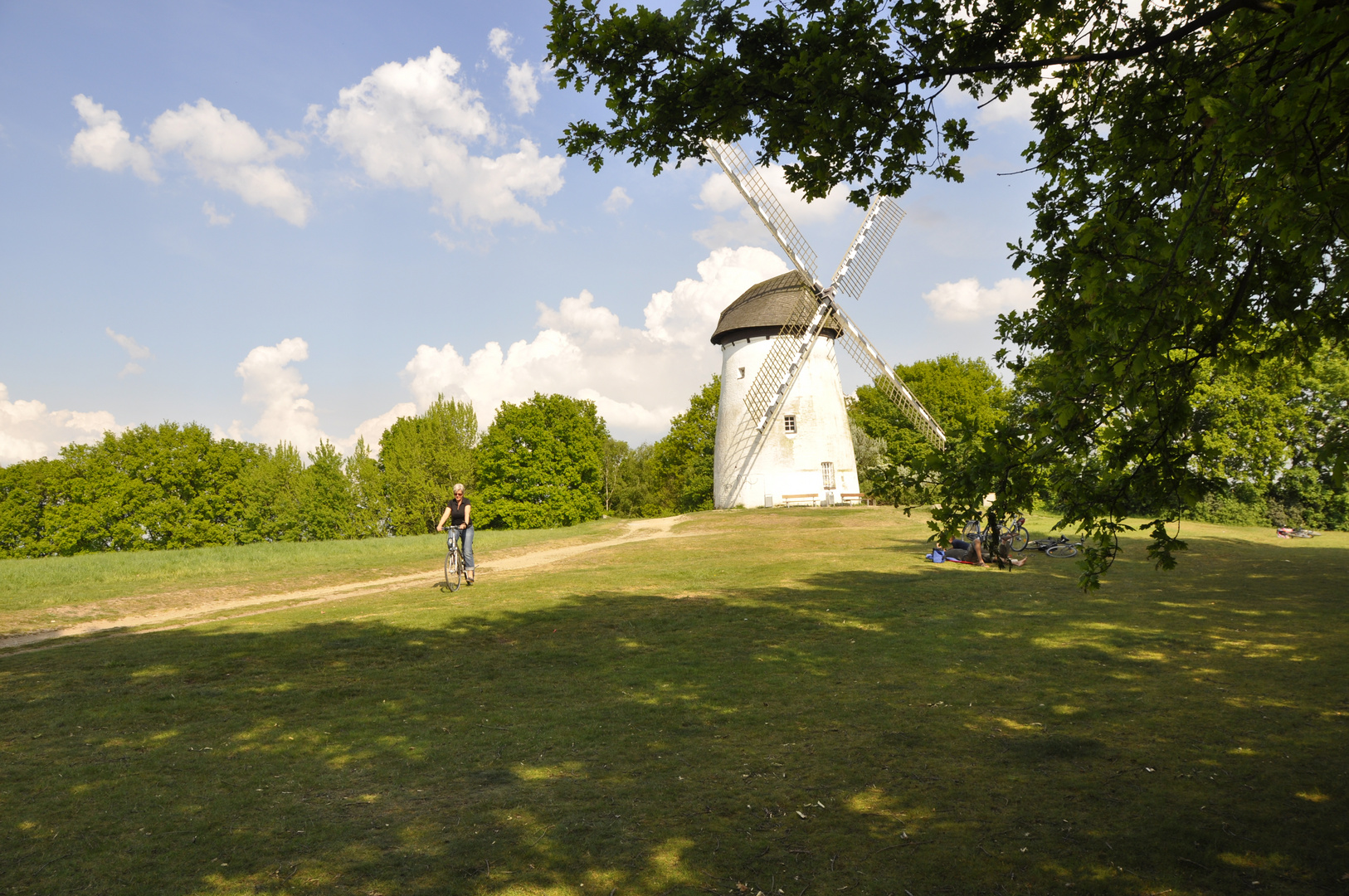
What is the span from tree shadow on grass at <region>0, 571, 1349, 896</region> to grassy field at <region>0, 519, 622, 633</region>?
698 cm

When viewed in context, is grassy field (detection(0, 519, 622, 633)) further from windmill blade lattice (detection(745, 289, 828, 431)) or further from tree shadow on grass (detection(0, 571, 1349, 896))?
windmill blade lattice (detection(745, 289, 828, 431))

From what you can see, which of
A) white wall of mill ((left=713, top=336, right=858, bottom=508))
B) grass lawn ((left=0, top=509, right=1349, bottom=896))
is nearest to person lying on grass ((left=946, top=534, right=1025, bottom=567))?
grass lawn ((left=0, top=509, right=1349, bottom=896))

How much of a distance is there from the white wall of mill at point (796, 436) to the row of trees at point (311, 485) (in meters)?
16.8

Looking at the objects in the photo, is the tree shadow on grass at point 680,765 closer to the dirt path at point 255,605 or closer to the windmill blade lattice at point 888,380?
the dirt path at point 255,605

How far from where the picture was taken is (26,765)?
19.3 ft

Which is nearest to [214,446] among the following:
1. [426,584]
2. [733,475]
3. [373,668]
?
[733,475]

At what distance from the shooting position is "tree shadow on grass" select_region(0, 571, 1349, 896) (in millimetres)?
4285

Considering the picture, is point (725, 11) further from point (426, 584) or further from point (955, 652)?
point (426, 584)

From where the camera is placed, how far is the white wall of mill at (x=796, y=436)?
4153 cm

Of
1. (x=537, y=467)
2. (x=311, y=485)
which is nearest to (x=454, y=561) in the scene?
(x=537, y=467)

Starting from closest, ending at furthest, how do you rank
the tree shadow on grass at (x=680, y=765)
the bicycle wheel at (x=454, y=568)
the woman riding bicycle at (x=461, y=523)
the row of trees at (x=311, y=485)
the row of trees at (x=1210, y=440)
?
1. the tree shadow on grass at (x=680, y=765)
2. the row of trees at (x=1210, y=440)
3. the woman riding bicycle at (x=461, y=523)
4. the bicycle wheel at (x=454, y=568)
5. the row of trees at (x=311, y=485)

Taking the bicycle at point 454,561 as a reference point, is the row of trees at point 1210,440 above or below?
above

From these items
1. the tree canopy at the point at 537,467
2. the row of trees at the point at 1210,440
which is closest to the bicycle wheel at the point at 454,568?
the row of trees at the point at 1210,440

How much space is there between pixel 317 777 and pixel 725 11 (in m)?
6.59
